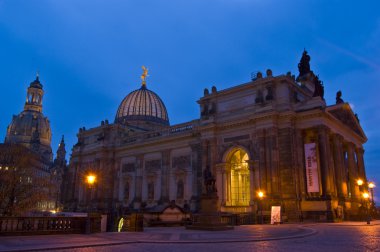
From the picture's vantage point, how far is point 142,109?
232 feet

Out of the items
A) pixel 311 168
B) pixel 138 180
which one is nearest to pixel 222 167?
pixel 311 168

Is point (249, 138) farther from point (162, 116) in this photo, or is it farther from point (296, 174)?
point (162, 116)

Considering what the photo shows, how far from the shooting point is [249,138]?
38.9m

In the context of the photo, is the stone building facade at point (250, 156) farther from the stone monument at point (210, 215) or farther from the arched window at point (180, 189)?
the stone monument at point (210, 215)

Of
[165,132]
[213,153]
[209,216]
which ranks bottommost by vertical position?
[209,216]

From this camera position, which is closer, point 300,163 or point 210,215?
point 210,215

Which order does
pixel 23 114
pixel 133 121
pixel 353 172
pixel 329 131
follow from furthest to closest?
pixel 23 114
pixel 133 121
pixel 353 172
pixel 329 131

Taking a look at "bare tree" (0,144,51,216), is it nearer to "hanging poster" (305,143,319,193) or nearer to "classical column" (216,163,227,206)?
"classical column" (216,163,227,206)

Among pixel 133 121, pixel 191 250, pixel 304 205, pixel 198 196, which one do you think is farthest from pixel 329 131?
pixel 133 121

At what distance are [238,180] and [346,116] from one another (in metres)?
15.7

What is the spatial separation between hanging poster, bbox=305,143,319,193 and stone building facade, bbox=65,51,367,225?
0.10 meters

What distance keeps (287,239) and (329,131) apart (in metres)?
23.6

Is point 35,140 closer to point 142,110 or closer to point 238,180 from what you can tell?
point 142,110

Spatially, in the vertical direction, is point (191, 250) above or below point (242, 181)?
below
